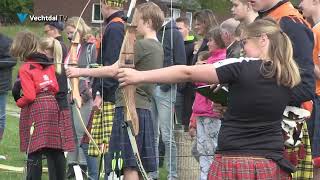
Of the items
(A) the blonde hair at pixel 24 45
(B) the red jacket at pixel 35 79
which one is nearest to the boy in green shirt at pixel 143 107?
(B) the red jacket at pixel 35 79

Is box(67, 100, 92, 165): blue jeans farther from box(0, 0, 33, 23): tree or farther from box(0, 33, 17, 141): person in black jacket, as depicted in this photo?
box(0, 0, 33, 23): tree

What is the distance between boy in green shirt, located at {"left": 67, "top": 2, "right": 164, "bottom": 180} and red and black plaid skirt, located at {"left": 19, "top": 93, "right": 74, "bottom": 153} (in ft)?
3.38

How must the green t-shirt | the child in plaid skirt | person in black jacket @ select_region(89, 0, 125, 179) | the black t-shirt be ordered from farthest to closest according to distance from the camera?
the child in plaid skirt < person in black jacket @ select_region(89, 0, 125, 179) < the green t-shirt < the black t-shirt

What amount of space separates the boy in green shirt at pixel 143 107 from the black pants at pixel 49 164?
1083 millimetres

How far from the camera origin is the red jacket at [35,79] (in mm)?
6242

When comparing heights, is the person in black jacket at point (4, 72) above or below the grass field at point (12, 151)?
above

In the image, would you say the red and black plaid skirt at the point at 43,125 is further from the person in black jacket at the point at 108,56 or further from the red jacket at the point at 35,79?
the person in black jacket at the point at 108,56

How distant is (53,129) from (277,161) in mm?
3124

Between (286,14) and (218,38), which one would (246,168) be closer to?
(286,14)

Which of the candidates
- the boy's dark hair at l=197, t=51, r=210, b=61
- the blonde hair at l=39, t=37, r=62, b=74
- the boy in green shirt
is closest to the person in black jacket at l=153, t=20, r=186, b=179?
the boy's dark hair at l=197, t=51, r=210, b=61

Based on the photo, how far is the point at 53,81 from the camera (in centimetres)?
645

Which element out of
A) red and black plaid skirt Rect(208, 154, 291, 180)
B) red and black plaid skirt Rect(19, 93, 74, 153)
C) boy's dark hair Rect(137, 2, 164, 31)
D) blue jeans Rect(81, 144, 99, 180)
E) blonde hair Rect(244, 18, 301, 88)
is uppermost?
boy's dark hair Rect(137, 2, 164, 31)

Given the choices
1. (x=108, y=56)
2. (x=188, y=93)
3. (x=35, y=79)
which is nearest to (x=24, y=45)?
(x=35, y=79)

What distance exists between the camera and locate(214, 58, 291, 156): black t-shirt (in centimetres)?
360
